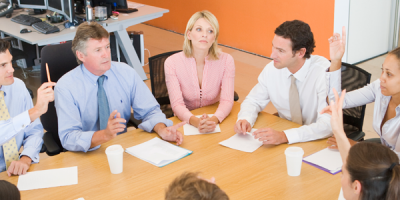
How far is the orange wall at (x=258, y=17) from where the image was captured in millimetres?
4895

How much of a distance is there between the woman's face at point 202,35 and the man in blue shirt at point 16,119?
1031 mm

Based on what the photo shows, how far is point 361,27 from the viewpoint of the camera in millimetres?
4984

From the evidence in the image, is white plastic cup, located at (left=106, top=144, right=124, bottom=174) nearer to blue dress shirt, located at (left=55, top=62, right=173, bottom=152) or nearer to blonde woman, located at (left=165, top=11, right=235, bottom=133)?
blue dress shirt, located at (left=55, top=62, right=173, bottom=152)

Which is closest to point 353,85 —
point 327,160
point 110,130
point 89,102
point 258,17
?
point 327,160

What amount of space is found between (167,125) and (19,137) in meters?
0.80

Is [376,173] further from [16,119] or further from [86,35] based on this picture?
[86,35]

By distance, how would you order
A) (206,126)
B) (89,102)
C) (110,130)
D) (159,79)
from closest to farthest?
(110,130)
(206,126)
(89,102)
(159,79)

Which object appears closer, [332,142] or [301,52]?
[332,142]

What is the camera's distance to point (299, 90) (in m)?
2.46

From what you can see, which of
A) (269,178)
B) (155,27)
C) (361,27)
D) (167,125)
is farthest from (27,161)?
(155,27)

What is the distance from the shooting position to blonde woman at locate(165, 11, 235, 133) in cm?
267

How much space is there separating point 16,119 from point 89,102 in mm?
500

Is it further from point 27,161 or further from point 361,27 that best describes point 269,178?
point 361,27

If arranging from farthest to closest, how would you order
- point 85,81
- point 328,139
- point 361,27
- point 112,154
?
point 361,27, point 85,81, point 328,139, point 112,154
